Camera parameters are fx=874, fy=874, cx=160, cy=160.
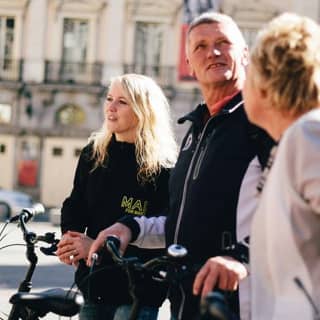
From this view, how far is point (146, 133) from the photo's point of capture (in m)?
4.13

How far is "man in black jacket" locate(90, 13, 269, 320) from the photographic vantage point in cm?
303

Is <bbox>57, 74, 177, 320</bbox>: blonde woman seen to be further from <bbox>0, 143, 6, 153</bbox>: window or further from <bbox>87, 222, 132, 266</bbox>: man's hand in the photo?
<bbox>0, 143, 6, 153</bbox>: window

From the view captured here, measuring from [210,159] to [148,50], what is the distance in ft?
97.6

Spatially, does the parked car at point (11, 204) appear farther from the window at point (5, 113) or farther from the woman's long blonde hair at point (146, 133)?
the woman's long blonde hair at point (146, 133)

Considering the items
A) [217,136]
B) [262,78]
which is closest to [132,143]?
[217,136]

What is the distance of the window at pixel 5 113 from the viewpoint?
32.5m

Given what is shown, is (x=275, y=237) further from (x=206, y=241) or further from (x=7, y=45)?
(x=7, y=45)

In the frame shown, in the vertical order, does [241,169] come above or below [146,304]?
above

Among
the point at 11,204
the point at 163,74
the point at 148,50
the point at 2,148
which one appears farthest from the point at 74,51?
the point at 11,204

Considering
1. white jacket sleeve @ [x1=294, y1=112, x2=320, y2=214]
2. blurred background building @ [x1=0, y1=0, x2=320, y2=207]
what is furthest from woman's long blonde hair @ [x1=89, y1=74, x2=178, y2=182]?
blurred background building @ [x1=0, y1=0, x2=320, y2=207]

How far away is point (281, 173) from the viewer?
7.10 feet

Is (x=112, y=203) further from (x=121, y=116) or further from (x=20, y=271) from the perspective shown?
(x=20, y=271)

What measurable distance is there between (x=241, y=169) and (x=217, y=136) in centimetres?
18

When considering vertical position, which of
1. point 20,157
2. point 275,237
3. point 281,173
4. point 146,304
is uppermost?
point 281,173
